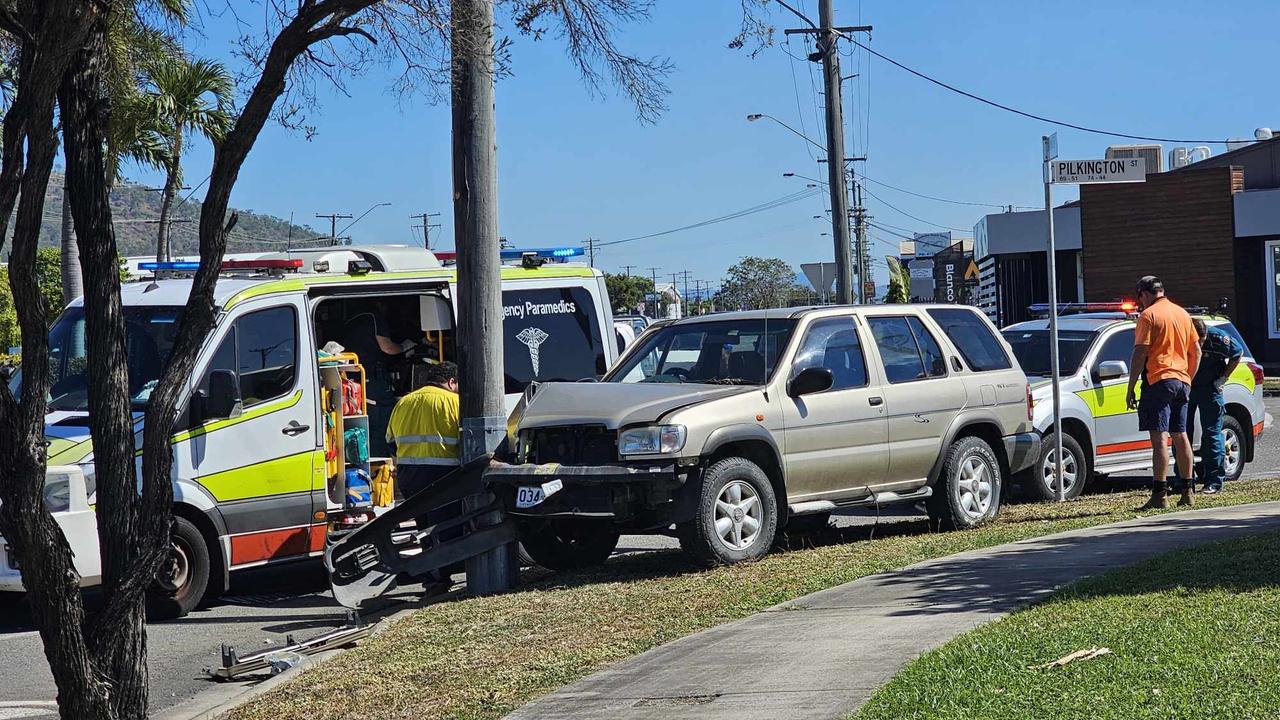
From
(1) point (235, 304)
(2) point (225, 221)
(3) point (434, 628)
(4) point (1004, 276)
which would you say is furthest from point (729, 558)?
(4) point (1004, 276)

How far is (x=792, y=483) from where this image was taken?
32.7ft

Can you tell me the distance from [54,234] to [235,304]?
139 m

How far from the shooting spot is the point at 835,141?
27.5 meters

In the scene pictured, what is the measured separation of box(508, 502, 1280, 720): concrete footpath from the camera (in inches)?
233

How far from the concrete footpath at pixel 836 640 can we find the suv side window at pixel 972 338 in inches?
95.2

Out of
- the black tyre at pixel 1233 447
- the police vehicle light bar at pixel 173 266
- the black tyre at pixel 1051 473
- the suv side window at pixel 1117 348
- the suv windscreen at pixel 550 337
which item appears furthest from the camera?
the black tyre at pixel 1233 447

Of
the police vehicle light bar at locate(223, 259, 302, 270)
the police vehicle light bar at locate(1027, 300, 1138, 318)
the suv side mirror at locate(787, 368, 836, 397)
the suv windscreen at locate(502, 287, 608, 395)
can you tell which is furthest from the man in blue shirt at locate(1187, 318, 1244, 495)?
the police vehicle light bar at locate(223, 259, 302, 270)

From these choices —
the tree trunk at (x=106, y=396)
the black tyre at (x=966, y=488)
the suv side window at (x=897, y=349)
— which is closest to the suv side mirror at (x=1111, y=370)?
the black tyre at (x=966, y=488)

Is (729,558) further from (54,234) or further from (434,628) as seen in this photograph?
(54,234)

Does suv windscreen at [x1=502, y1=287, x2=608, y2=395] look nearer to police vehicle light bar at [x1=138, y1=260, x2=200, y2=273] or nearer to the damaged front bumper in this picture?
police vehicle light bar at [x1=138, y1=260, x2=200, y2=273]

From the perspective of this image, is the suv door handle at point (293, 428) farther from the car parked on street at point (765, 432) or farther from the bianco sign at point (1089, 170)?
the bianco sign at point (1089, 170)

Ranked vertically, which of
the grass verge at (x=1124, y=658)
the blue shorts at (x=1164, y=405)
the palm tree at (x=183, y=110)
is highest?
the palm tree at (x=183, y=110)

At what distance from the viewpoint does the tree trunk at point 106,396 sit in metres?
5.31

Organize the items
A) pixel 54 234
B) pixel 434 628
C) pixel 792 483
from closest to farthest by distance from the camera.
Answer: pixel 434 628, pixel 792 483, pixel 54 234
